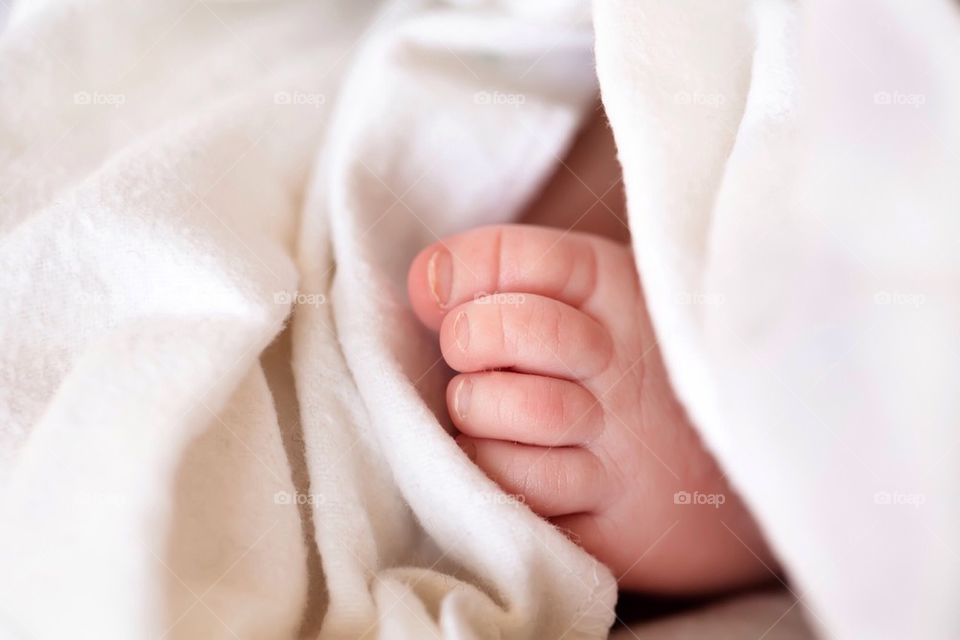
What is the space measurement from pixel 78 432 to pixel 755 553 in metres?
0.57

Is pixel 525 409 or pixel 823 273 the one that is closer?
pixel 823 273

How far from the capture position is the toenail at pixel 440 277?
67 cm

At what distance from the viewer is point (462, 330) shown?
0.63m

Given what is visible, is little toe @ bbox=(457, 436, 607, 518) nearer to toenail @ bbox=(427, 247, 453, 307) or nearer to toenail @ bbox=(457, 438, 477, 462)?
toenail @ bbox=(457, 438, 477, 462)

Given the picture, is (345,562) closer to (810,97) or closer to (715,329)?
(715,329)

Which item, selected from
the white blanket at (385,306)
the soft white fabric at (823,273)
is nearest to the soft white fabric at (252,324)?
the white blanket at (385,306)

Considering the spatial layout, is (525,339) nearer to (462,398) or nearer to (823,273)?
(462,398)

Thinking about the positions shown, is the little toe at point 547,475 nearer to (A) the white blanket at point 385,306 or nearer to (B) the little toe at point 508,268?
(A) the white blanket at point 385,306

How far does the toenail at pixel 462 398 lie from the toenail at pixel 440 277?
0.08 metres

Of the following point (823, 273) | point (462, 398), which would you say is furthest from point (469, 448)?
point (823, 273)

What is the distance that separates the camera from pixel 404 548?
644 mm

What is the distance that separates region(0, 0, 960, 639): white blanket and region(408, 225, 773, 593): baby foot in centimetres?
4

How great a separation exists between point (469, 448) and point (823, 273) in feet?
1.03

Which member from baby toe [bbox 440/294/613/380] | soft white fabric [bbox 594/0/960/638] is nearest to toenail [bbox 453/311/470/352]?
baby toe [bbox 440/294/613/380]
